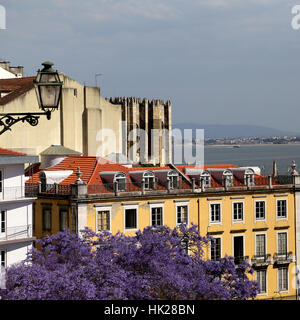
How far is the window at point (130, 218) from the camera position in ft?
195

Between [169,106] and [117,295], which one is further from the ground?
[169,106]

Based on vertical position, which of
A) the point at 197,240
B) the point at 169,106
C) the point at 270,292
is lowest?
the point at 270,292

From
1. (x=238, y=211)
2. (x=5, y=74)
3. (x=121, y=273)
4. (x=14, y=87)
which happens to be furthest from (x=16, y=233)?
(x=5, y=74)

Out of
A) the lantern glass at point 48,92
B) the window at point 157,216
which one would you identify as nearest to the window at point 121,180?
the window at point 157,216

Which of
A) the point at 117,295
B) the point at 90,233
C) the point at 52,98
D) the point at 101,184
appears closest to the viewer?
the point at 52,98

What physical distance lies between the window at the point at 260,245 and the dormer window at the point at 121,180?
1120 centimetres

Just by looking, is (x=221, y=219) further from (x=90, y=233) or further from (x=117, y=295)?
(x=117, y=295)

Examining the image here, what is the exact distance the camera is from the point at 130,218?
5975cm

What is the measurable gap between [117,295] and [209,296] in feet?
18.4

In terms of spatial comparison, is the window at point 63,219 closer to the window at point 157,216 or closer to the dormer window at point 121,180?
the dormer window at point 121,180

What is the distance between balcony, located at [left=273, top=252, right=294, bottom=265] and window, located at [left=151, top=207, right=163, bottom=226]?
9.57 metres

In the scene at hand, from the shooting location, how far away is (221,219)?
6353 centimetres

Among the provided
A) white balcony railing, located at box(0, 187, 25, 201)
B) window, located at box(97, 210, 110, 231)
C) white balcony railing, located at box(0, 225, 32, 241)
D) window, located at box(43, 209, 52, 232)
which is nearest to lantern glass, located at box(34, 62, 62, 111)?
white balcony railing, located at box(0, 225, 32, 241)
